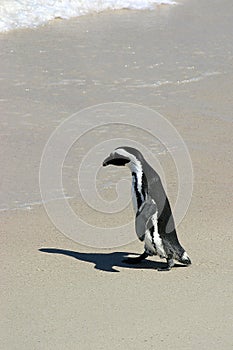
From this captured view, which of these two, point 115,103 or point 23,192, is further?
point 115,103

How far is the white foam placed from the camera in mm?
12375

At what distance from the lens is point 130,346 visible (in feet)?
15.0

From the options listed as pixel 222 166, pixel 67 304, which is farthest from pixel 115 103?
pixel 67 304

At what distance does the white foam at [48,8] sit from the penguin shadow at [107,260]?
6579mm

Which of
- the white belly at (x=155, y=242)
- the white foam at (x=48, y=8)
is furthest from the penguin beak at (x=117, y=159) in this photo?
the white foam at (x=48, y=8)

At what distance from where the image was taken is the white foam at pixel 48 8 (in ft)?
40.6

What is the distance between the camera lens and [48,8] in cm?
1306

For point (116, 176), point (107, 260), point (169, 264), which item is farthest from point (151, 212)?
point (116, 176)

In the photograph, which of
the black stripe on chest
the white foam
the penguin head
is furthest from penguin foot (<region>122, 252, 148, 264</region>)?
the white foam

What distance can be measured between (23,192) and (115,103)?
91.2 inches

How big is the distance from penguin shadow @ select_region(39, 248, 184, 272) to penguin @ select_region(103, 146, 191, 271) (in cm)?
13

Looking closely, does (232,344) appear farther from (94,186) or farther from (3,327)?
(94,186)

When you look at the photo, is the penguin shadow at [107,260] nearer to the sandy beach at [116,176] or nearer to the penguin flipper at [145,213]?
the sandy beach at [116,176]

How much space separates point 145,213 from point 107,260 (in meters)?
0.46
